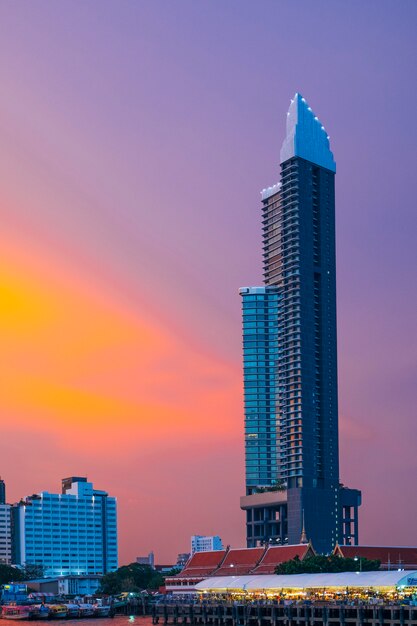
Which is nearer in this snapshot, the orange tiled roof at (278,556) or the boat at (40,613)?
the orange tiled roof at (278,556)

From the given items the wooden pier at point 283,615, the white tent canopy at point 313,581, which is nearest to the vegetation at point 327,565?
the white tent canopy at point 313,581

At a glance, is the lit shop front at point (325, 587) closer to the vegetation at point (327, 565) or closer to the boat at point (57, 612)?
the vegetation at point (327, 565)

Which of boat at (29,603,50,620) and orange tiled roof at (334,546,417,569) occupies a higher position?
orange tiled roof at (334,546,417,569)

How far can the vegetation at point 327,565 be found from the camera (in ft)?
566

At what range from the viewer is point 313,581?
15288 cm

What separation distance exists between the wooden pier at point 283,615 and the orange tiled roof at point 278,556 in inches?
899

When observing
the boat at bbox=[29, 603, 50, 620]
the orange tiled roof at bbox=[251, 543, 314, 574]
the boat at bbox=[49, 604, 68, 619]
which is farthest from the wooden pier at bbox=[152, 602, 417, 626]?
the boat at bbox=[29, 603, 50, 620]

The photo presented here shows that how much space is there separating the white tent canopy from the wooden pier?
658 cm

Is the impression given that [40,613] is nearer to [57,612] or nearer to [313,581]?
[57,612]

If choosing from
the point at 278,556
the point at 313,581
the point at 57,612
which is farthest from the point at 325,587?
the point at 57,612

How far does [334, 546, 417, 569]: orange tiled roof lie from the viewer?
187375 mm

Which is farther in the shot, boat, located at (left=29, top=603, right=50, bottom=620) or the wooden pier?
boat, located at (left=29, top=603, right=50, bottom=620)

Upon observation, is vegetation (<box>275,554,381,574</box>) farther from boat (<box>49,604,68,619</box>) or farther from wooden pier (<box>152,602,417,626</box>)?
boat (<box>49,604,68,619</box>)

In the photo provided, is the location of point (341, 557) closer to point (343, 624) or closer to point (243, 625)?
point (243, 625)
